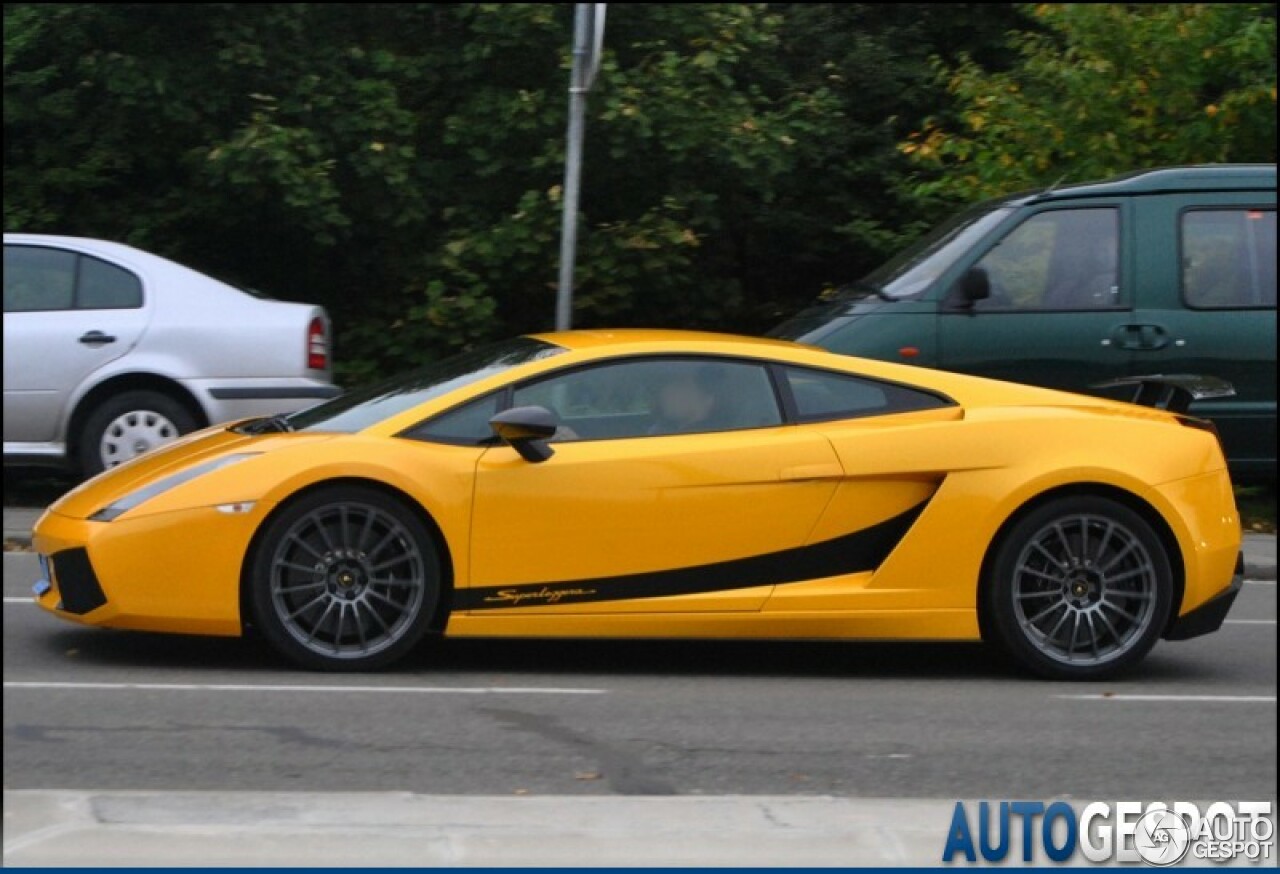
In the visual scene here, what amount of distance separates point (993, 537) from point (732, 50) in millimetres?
7650

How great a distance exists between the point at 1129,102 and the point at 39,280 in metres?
7.35

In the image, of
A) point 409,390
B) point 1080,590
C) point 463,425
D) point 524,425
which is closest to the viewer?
point 524,425

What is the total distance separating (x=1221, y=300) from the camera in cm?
1151

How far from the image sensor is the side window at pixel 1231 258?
1147 cm

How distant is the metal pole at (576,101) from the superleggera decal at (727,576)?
4.39 metres

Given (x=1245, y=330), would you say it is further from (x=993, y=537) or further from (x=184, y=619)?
(x=184, y=619)

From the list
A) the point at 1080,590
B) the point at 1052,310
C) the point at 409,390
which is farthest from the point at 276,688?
the point at 1052,310

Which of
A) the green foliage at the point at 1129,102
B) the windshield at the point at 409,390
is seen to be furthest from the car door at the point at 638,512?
the green foliage at the point at 1129,102

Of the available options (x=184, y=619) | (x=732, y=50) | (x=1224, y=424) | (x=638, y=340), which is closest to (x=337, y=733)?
(x=184, y=619)

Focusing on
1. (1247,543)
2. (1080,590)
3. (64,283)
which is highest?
(64,283)

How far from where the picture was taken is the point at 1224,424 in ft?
37.9

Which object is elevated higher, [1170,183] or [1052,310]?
[1170,183]

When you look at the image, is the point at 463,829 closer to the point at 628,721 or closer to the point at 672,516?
the point at 628,721

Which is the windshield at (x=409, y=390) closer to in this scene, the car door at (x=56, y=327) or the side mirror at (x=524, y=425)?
the side mirror at (x=524, y=425)
